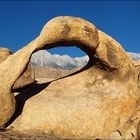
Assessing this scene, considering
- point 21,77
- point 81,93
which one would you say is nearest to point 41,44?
point 81,93

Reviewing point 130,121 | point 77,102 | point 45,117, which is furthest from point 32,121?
point 130,121

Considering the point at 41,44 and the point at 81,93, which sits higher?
the point at 41,44

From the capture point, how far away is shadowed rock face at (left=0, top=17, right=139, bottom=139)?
36.2ft

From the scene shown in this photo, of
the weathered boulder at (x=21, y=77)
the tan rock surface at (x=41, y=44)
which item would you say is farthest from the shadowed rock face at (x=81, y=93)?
the weathered boulder at (x=21, y=77)

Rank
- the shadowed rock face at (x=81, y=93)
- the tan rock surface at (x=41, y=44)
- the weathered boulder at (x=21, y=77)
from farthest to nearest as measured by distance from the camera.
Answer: the weathered boulder at (x=21, y=77) → the shadowed rock face at (x=81, y=93) → the tan rock surface at (x=41, y=44)

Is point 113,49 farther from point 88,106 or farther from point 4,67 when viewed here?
point 4,67

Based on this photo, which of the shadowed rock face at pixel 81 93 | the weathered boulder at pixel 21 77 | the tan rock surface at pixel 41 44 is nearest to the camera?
the tan rock surface at pixel 41 44

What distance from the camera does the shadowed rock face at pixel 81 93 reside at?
11.0 metres

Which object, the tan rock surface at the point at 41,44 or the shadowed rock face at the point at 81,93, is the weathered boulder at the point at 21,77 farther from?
the tan rock surface at the point at 41,44

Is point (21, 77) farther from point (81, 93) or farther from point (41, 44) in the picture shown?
point (41, 44)

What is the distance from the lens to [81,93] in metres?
12.3

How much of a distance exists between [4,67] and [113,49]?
3.58 meters

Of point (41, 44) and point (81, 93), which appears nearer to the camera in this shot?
point (41, 44)

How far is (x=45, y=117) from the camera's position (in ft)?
36.6
